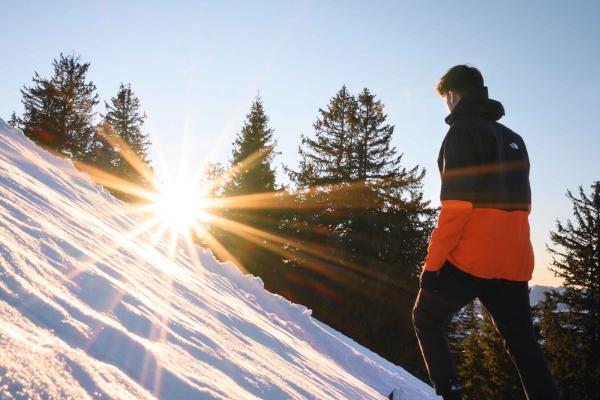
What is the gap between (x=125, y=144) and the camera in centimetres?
2533

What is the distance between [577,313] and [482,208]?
1672cm

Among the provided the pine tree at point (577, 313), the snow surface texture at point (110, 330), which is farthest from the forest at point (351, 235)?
the snow surface texture at point (110, 330)

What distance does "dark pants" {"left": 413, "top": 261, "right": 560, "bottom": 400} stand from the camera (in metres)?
1.78

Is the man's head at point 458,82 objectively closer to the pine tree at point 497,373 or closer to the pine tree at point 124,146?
the pine tree at point 497,373

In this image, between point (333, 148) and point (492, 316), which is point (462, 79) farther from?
point (333, 148)

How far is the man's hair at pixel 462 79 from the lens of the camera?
2.10 meters

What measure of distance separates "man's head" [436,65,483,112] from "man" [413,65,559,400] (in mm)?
234

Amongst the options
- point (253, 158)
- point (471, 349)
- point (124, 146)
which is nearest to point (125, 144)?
point (124, 146)

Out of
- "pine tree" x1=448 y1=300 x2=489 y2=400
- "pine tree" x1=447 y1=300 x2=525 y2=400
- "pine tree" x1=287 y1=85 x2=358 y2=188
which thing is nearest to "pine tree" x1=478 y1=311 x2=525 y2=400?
"pine tree" x1=447 y1=300 x2=525 y2=400

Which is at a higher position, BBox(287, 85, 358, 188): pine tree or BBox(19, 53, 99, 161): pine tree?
BBox(287, 85, 358, 188): pine tree

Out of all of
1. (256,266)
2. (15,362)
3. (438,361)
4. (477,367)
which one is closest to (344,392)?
(438,361)

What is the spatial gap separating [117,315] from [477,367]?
21774 mm

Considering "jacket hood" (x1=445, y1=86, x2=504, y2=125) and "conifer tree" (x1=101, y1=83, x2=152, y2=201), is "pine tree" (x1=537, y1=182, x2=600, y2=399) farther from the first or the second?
"conifer tree" (x1=101, y1=83, x2=152, y2=201)

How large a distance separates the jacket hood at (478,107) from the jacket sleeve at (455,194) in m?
0.15
